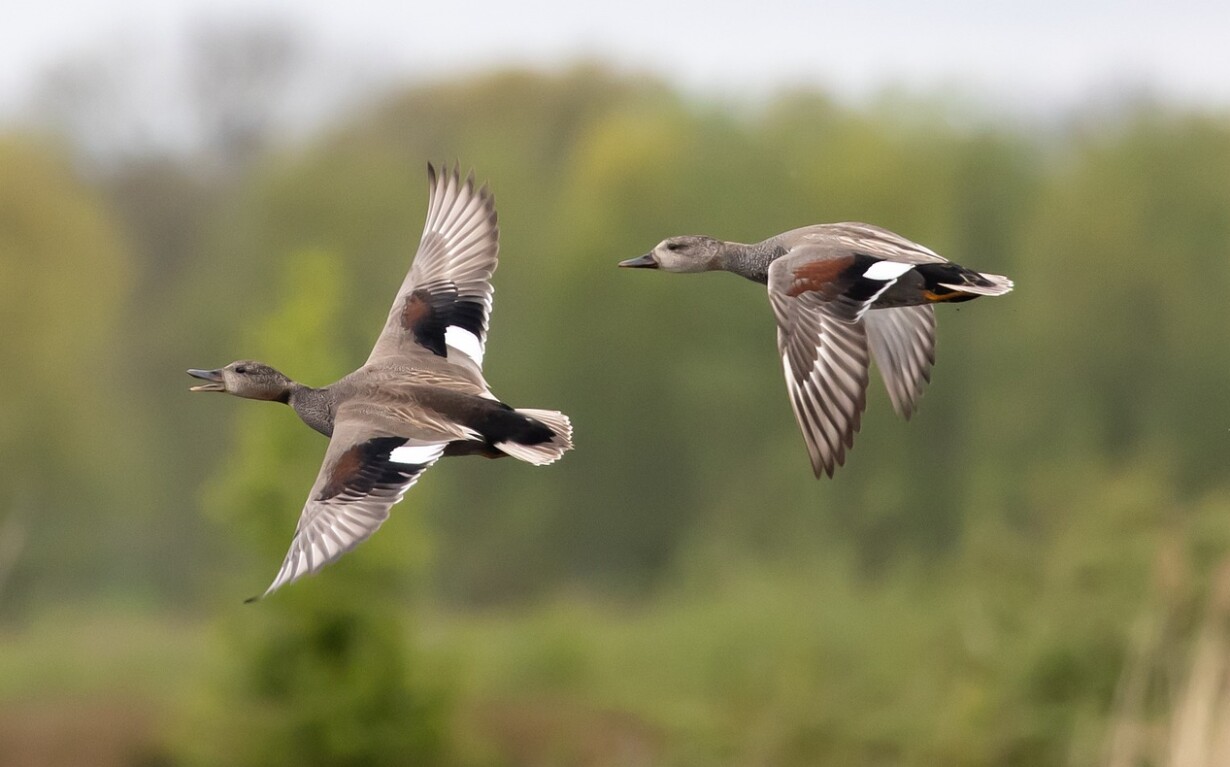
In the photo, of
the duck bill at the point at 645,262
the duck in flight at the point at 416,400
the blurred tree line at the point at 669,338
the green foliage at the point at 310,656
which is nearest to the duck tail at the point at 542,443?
the duck in flight at the point at 416,400

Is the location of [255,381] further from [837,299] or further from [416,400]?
[837,299]

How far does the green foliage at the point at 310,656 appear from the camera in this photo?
67.0 ft

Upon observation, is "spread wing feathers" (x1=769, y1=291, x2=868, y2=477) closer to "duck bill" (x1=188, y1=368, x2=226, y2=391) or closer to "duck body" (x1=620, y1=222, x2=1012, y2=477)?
"duck body" (x1=620, y1=222, x2=1012, y2=477)

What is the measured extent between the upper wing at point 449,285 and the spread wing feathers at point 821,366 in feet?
4.82

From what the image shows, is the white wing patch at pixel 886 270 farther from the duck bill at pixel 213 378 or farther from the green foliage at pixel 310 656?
the green foliage at pixel 310 656

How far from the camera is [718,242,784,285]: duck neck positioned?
340 inches

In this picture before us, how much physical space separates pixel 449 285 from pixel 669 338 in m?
28.2

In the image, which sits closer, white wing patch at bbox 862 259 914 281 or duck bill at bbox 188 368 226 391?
white wing patch at bbox 862 259 914 281

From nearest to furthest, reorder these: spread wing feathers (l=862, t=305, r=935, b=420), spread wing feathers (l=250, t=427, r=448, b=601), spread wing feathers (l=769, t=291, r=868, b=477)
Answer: spread wing feathers (l=250, t=427, r=448, b=601) → spread wing feathers (l=769, t=291, r=868, b=477) → spread wing feathers (l=862, t=305, r=935, b=420)

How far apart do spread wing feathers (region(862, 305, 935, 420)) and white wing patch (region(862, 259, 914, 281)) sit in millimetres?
1253

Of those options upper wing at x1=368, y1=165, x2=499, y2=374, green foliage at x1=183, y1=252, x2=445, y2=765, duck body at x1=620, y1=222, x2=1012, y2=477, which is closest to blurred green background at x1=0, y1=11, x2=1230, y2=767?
green foliage at x1=183, y1=252, x2=445, y2=765

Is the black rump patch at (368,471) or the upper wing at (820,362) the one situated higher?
the upper wing at (820,362)

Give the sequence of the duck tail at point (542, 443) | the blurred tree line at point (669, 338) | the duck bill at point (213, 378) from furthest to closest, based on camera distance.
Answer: the blurred tree line at point (669, 338)
the duck bill at point (213, 378)
the duck tail at point (542, 443)

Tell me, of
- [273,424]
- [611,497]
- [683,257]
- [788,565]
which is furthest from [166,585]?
[683,257]
